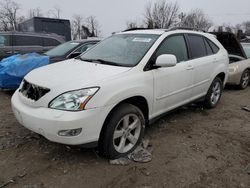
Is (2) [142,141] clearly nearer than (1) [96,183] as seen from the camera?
No

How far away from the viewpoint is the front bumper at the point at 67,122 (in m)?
2.72

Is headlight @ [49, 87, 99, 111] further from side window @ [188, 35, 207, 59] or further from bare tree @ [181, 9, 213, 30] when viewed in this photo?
bare tree @ [181, 9, 213, 30]

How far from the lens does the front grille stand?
9.85 feet

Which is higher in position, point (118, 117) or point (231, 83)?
point (118, 117)

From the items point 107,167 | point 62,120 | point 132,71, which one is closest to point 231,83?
point 132,71

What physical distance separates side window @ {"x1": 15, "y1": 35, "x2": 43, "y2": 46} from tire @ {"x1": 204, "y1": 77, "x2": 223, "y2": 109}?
20.9 feet

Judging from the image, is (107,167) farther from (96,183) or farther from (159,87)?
(159,87)

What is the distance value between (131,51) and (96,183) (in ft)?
6.37

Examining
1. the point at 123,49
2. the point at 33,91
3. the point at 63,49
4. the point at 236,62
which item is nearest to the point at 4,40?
the point at 63,49

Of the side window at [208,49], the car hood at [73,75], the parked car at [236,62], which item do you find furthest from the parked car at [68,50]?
the parked car at [236,62]

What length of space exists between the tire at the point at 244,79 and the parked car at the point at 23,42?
6.39m

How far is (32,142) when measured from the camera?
3699 mm

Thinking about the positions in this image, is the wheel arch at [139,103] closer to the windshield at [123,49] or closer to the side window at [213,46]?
the windshield at [123,49]

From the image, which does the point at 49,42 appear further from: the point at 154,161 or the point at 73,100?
the point at 154,161
